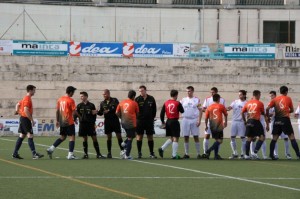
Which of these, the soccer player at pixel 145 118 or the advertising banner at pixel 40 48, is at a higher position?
the advertising banner at pixel 40 48

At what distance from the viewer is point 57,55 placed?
52844 mm

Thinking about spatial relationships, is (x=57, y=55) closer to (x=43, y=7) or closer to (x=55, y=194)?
(x=43, y=7)

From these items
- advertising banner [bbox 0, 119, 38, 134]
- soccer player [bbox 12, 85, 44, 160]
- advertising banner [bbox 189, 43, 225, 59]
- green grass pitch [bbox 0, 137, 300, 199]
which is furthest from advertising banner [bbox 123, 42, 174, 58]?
soccer player [bbox 12, 85, 44, 160]

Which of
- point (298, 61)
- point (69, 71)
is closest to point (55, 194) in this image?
point (69, 71)

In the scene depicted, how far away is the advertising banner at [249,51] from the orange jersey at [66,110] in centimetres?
3221

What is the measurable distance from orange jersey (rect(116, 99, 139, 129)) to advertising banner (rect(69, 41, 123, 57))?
2945 cm

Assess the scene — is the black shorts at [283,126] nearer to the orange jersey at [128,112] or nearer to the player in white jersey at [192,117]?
the player in white jersey at [192,117]

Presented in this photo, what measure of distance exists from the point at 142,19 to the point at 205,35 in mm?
4633

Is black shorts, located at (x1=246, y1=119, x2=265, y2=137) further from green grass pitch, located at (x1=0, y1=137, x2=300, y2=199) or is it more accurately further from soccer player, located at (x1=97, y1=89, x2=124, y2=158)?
soccer player, located at (x1=97, y1=89, x2=124, y2=158)

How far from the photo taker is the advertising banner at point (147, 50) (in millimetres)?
53500

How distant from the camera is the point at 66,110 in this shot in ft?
76.0

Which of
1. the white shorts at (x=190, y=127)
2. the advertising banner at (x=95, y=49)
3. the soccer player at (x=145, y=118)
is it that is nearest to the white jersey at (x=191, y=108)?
the white shorts at (x=190, y=127)

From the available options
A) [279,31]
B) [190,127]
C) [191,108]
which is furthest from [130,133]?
[279,31]

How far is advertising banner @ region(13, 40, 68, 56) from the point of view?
52812 mm
